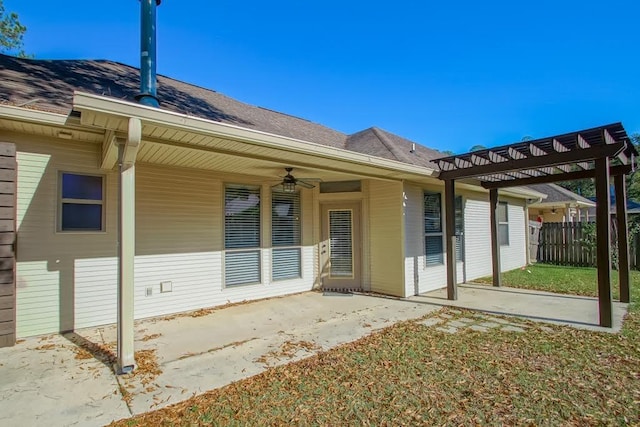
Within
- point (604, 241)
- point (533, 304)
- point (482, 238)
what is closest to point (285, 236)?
point (533, 304)

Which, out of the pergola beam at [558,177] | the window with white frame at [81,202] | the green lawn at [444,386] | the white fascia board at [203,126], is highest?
the white fascia board at [203,126]

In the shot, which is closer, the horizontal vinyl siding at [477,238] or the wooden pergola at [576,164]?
the wooden pergola at [576,164]

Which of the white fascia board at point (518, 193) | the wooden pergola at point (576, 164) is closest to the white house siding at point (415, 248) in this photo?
the wooden pergola at point (576, 164)

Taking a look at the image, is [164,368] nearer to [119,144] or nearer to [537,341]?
[119,144]

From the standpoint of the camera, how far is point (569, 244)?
1185cm

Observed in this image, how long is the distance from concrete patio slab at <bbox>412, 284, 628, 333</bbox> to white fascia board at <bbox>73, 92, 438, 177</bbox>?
327 cm

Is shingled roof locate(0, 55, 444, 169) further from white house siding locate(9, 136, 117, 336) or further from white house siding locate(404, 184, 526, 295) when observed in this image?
white house siding locate(404, 184, 526, 295)

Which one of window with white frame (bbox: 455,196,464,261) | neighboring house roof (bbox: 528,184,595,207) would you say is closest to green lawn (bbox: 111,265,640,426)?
window with white frame (bbox: 455,196,464,261)

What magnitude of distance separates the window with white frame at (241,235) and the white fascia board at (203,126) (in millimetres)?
2417

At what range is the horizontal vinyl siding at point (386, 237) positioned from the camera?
698 centimetres

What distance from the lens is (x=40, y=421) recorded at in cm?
254

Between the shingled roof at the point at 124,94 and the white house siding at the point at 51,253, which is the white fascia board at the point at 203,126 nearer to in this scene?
the shingled roof at the point at 124,94

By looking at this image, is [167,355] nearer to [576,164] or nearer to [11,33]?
[576,164]

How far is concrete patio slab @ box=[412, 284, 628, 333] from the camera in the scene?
5.14 metres
